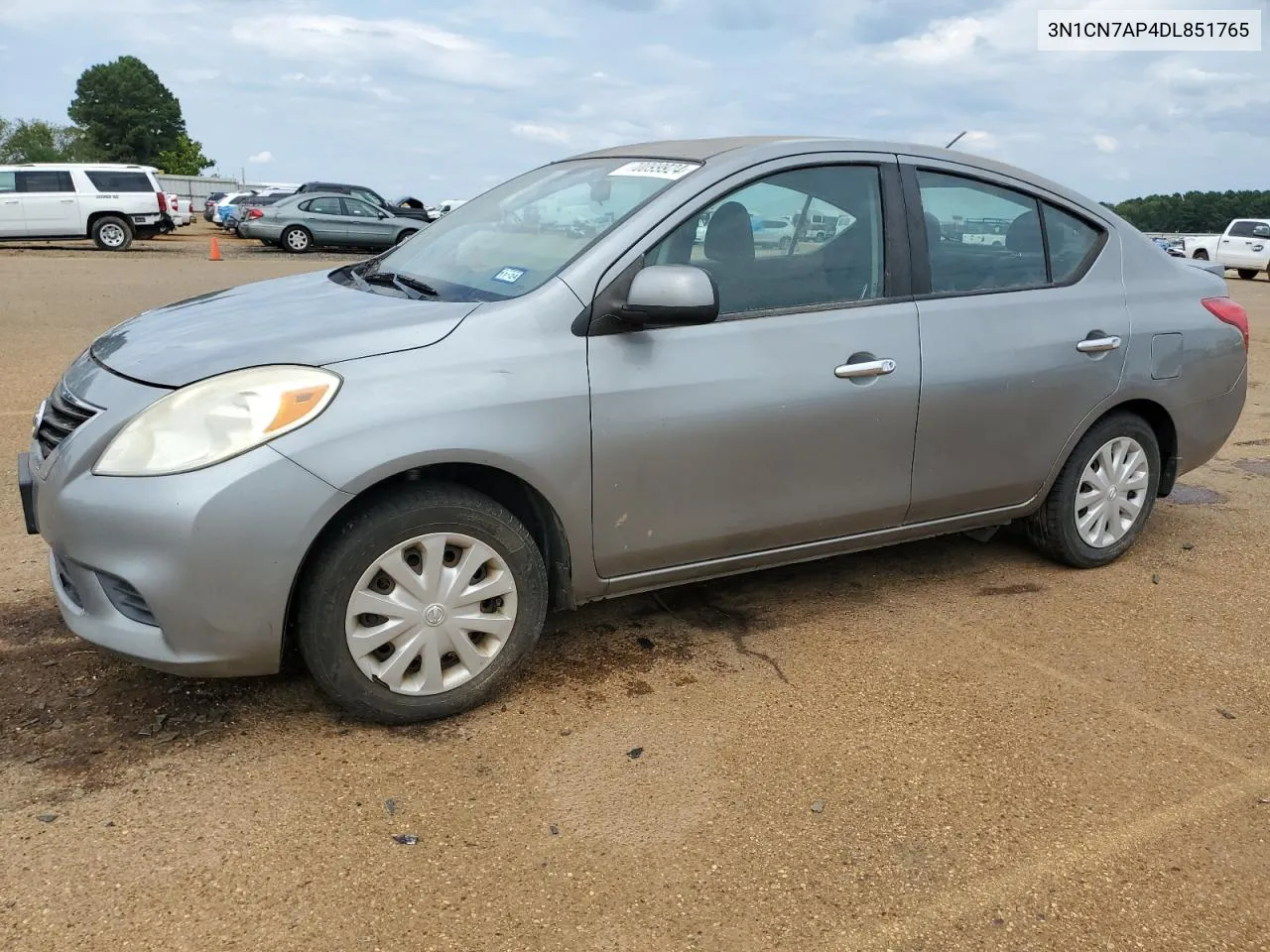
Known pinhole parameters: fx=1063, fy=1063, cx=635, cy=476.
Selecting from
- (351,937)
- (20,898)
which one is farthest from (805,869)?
(20,898)

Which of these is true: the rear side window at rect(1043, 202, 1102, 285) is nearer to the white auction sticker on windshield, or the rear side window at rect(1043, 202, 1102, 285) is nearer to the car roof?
the car roof

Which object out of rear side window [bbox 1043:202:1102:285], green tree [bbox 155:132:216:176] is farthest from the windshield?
green tree [bbox 155:132:216:176]

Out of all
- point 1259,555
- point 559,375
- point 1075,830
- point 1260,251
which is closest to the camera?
point 1075,830

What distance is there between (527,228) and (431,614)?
4.75 ft

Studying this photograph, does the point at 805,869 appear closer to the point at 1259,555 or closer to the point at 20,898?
the point at 20,898

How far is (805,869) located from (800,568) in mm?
2123

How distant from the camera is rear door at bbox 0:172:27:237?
22016 millimetres

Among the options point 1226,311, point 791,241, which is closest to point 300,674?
point 791,241

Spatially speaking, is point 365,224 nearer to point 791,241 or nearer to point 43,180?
point 43,180

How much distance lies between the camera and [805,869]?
2512 millimetres

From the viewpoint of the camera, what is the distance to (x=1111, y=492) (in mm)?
4500

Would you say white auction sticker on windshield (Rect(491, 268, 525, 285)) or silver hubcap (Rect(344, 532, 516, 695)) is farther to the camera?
white auction sticker on windshield (Rect(491, 268, 525, 285))

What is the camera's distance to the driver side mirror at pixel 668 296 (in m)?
3.10

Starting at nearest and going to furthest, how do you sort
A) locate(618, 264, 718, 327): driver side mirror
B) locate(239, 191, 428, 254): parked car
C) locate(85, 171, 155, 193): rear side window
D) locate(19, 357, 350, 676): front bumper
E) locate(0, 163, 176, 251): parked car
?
locate(19, 357, 350, 676): front bumper < locate(618, 264, 718, 327): driver side mirror < locate(0, 163, 176, 251): parked car < locate(85, 171, 155, 193): rear side window < locate(239, 191, 428, 254): parked car
